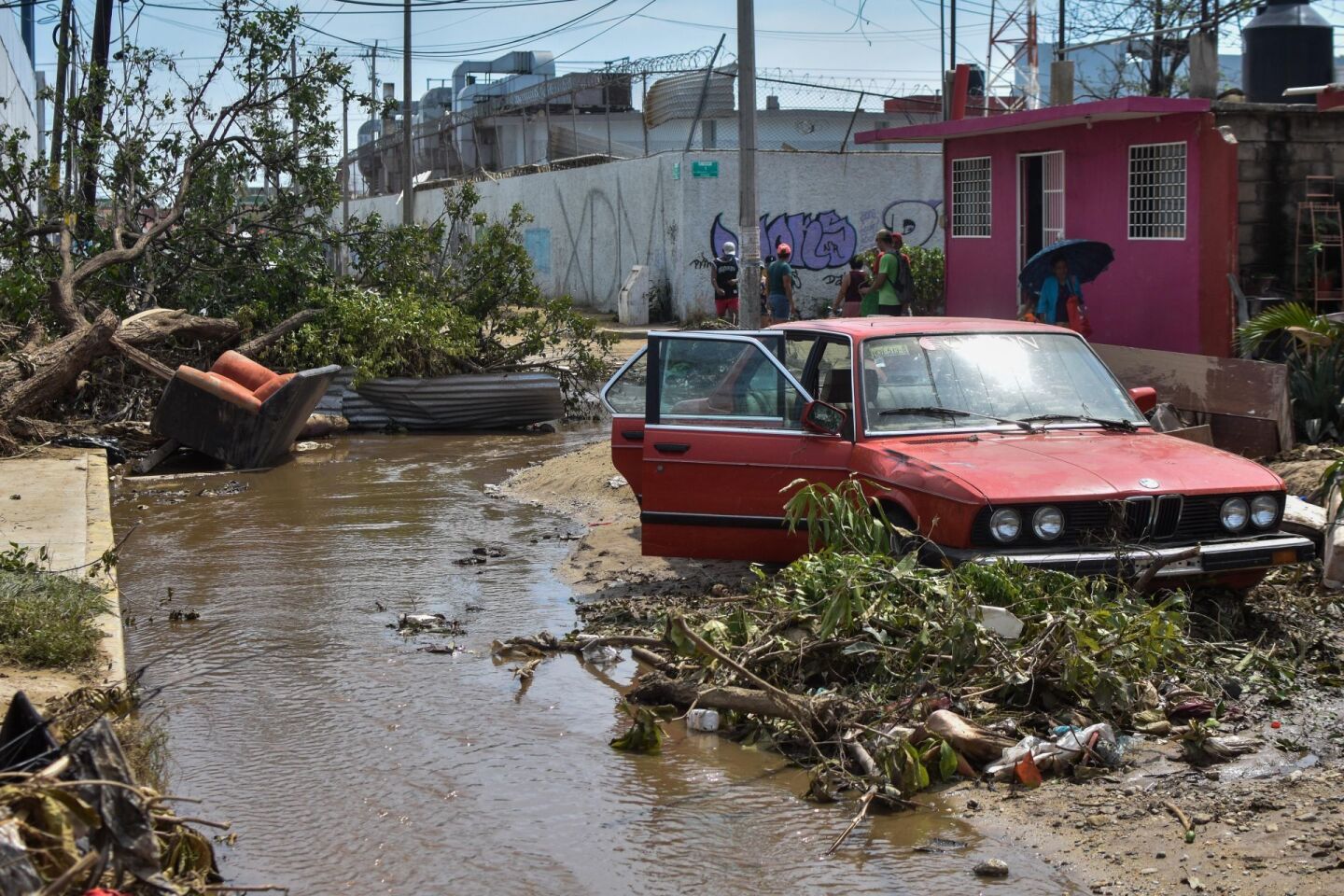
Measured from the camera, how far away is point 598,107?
40094 mm

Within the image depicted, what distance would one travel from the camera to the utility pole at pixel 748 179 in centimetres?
1496

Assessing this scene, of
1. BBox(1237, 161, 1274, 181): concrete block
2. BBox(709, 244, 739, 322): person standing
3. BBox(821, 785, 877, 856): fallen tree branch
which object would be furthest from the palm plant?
BBox(709, 244, 739, 322): person standing

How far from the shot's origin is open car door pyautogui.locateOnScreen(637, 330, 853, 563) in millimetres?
7352

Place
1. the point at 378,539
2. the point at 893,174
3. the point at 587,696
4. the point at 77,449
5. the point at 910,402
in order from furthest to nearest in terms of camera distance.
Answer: the point at 893,174 → the point at 77,449 → the point at 378,539 → the point at 910,402 → the point at 587,696

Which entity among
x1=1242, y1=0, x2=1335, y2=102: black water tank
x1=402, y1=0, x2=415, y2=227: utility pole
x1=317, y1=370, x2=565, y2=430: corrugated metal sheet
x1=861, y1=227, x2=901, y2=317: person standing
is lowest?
x1=317, y1=370, x2=565, y2=430: corrugated metal sheet

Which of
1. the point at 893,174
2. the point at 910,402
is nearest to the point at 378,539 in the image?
the point at 910,402

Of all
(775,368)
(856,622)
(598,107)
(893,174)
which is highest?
(598,107)

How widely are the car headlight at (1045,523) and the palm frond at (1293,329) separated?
18.6ft

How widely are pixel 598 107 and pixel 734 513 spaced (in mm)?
34148

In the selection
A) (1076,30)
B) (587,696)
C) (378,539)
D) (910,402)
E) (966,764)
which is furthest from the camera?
(1076,30)

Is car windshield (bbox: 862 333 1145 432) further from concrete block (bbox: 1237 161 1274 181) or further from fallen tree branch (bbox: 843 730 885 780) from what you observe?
concrete block (bbox: 1237 161 1274 181)

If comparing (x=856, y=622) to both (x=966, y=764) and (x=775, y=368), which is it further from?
(x=775, y=368)

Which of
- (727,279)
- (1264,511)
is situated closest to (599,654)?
(1264,511)

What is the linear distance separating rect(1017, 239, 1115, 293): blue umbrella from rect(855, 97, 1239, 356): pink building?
30.3 inches
